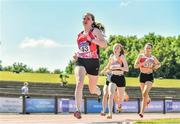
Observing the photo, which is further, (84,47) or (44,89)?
(44,89)

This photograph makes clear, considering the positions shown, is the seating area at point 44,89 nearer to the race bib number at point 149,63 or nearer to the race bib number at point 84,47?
the race bib number at point 149,63

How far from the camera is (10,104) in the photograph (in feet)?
99.9

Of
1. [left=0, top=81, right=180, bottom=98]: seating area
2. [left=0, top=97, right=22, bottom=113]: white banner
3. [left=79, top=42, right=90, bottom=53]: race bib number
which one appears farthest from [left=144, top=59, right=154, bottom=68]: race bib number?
[left=0, top=81, right=180, bottom=98]: seating area

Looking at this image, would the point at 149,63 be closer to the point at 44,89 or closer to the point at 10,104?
the point at 10,104

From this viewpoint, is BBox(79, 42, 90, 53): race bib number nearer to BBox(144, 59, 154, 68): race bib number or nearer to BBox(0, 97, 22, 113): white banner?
BBox(144, 59, 154, 68): race bib number

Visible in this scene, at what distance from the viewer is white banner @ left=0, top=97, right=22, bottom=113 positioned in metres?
30.1

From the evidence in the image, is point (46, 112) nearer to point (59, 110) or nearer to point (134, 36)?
→ point (59, 110)

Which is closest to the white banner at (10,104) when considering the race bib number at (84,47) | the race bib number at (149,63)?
the race bib number at (149,63)

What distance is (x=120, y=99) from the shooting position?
15484mm

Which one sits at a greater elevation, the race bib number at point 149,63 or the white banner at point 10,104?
the race bib number at point 149,63

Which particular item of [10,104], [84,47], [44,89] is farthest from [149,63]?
[44,89]

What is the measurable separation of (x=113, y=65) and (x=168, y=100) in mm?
24275

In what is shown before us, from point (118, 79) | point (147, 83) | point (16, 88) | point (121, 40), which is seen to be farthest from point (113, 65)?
point (121, 40)

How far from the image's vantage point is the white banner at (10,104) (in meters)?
30.1
